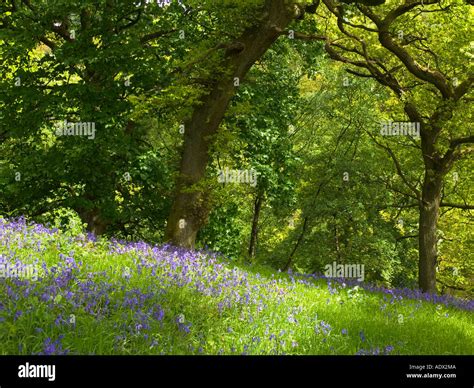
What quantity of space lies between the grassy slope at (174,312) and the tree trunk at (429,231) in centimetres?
589

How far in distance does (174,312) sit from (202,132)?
698 cm

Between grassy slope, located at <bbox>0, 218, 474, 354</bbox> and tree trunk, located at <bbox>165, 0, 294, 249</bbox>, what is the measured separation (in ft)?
7.32

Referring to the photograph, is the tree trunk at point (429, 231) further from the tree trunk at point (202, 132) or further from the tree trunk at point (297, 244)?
the tree trunk at point (202, 132)

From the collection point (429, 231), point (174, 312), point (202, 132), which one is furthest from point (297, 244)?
point (174, 312)

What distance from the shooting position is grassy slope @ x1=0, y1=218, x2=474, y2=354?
533 centimetres

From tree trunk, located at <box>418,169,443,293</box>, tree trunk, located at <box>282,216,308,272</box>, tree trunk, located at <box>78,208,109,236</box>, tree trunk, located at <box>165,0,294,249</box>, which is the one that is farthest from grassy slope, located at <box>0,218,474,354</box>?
tree trunk, located at <box>282,216,308,272</box>

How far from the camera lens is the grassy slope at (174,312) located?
533 centimetres

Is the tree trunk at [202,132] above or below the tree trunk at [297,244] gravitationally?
above

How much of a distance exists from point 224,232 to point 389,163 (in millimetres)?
9119

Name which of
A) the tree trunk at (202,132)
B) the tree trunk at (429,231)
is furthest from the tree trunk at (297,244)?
the tree trunk at (202,132)

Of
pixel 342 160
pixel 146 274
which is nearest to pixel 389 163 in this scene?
pixel 342 160

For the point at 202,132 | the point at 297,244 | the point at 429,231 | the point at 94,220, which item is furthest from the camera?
the point at 297,244

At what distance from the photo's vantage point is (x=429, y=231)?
54.2ft

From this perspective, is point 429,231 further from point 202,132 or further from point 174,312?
point 174,312
